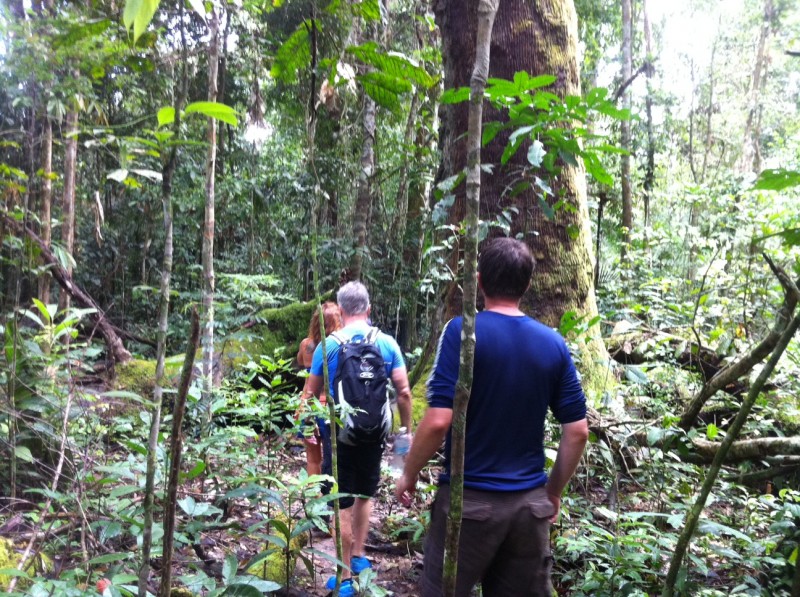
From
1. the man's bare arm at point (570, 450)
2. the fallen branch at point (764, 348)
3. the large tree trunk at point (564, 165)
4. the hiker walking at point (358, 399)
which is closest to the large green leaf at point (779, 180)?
the fallen branch at point (764, 348)

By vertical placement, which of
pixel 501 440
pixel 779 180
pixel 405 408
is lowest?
pixel 405 408

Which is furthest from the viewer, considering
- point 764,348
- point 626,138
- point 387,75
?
point 626,138

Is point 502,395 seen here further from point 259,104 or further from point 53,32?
point 259,104

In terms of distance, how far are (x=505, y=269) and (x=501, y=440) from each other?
1.91 feet

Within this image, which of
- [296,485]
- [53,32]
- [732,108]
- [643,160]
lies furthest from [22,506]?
[732,108]

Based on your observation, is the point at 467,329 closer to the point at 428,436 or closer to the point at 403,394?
the point at 428,436

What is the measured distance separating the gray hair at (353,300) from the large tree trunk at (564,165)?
1.25 metres

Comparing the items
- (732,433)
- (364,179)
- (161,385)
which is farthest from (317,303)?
(364,179)

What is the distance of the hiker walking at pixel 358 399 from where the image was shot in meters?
3.08

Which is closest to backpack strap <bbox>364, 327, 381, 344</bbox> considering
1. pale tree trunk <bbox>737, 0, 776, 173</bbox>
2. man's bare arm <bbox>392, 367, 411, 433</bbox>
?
man's bare arm <bbox>392, 367, 411, 433</bbox>

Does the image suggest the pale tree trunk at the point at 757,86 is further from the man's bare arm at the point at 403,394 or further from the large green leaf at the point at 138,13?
the large green leaf at the point at 138,13

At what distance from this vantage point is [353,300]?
10.8ft

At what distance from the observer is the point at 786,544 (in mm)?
2277

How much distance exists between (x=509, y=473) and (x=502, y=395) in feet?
0.87
